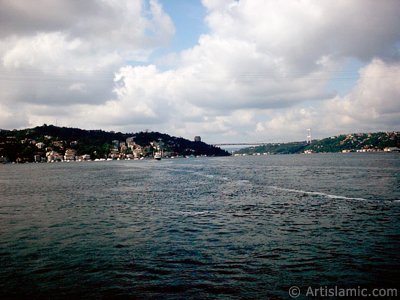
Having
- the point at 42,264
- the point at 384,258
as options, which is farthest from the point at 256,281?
the point at 42,264

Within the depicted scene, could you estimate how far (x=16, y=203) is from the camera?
4406cm

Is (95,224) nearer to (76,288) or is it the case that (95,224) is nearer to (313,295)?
(76,288)

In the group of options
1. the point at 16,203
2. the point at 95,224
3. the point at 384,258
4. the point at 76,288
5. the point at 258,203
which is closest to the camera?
the point at 76,288

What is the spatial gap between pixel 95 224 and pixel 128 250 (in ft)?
31.2

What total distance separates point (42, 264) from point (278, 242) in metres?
15.1

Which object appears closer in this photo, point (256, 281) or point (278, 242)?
point (256, 281)

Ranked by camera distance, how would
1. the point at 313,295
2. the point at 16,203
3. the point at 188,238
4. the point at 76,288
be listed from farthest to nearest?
the point at 16,203 → the point at 188,238 → the point at 76,288 → the point at 313,295

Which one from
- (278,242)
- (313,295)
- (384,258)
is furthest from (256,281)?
(384,258)

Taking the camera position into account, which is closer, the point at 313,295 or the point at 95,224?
the point at 313,295

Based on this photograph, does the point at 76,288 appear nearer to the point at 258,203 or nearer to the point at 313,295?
the point at 313,295

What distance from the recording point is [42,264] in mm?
18422

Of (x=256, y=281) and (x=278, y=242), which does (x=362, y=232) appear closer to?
(x=278, y=242)

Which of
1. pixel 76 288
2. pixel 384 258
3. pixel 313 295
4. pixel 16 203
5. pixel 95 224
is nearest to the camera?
pixel 313 295

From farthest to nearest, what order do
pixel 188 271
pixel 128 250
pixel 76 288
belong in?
pixel 128 250, pixel 188 271, pixel 76 288
